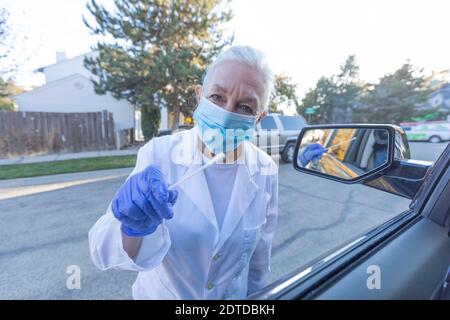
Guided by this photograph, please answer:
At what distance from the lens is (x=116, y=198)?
89cm

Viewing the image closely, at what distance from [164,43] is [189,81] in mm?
2855

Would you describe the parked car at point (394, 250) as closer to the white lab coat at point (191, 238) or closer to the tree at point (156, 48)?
the white lab coat at point (191, 238)

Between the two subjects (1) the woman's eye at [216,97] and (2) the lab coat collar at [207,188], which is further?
(1) the woman's eye at [216,97]

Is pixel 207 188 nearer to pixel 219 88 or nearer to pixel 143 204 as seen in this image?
pixel 143 204

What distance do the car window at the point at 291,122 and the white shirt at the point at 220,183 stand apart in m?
8.44

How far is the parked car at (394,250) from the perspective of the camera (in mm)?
769

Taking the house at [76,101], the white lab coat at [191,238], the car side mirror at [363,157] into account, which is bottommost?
the white lab coat at [191,238]

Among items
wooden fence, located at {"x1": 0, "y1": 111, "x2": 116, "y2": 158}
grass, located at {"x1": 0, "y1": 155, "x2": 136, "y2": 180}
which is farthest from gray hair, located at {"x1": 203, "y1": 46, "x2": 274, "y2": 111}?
wooden fence, located at {"x1": 0, "y1": 111, "x2": 116, "y2": 158}

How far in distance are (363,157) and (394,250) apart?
1001mm

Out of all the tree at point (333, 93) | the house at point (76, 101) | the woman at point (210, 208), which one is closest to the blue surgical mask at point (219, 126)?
the woman at point (210, 208)

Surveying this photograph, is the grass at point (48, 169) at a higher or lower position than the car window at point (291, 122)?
lower

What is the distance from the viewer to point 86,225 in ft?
12.1

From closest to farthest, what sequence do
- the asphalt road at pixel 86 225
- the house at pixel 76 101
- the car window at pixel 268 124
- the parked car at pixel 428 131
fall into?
the parked car at pixel 428 131
the asphalt road at pixel 86 225
the car window at pixel 268 124
the house at pixel 76 101
